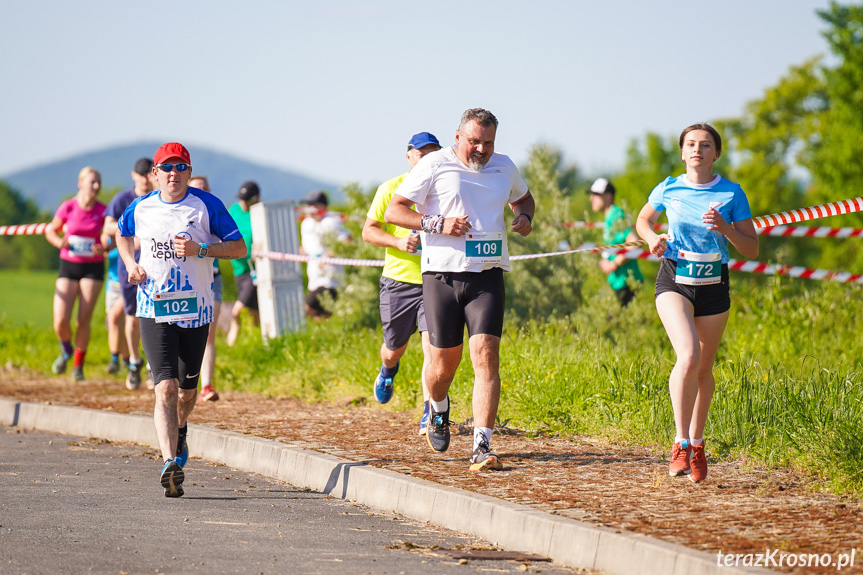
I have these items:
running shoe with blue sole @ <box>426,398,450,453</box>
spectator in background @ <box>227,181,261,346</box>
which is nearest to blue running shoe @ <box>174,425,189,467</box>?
running shoe with blue sole @ <box>426,398,450,453</box>

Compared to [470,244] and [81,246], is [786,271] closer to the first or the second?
[470,244]

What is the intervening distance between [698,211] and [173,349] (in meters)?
3.21

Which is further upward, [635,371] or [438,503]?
[635,371]

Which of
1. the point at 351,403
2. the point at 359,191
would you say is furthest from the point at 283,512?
the point at 359,191

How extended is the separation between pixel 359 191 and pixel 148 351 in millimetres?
7027

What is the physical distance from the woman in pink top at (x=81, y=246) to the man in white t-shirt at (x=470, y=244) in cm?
623

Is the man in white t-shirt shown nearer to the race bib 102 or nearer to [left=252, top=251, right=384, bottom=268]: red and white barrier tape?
the race bib 102

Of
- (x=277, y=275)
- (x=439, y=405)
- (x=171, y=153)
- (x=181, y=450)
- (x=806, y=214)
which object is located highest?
(x=806, y=214)

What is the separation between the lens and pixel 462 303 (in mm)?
7047

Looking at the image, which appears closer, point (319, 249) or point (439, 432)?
point (439, 432)

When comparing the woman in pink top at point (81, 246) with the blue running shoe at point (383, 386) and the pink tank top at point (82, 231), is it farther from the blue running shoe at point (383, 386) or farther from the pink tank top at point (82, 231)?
the blue running shoe at point (383, 386)

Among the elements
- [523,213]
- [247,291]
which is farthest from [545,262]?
[523,213]

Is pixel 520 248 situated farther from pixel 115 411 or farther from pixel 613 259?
pixel 115 411

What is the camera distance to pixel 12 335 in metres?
17.0
